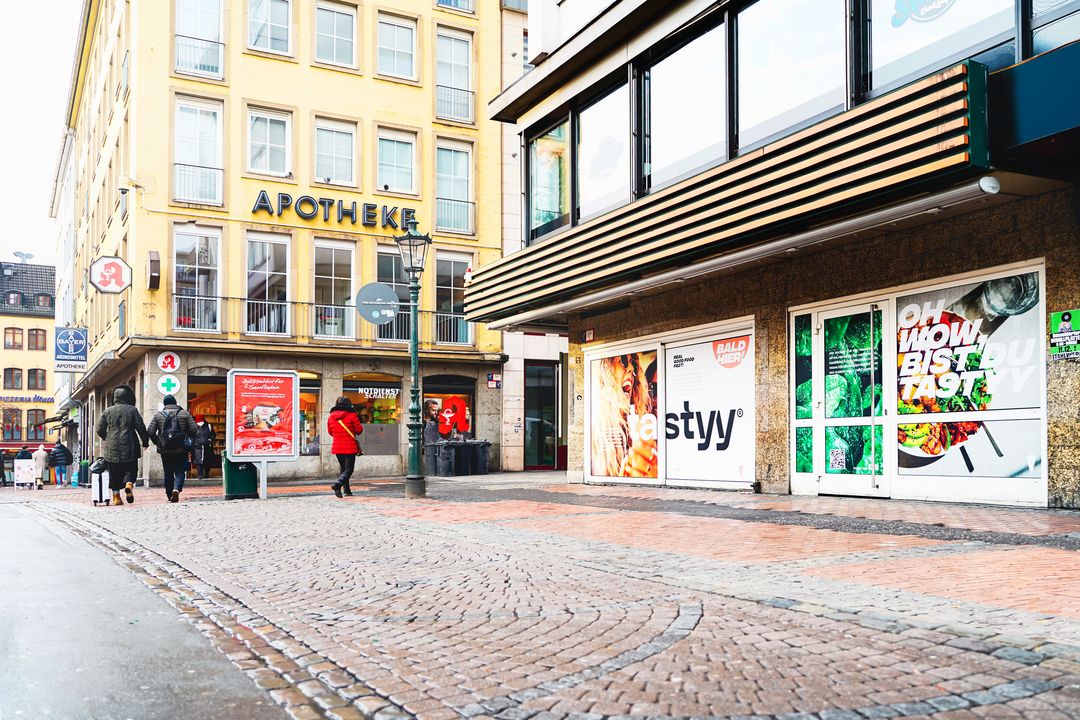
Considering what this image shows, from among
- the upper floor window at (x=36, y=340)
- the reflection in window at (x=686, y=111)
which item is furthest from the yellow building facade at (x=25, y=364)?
the reflection in window at (x=686, y=111)

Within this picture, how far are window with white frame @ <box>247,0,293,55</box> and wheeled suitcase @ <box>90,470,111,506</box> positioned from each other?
16567 millimetres

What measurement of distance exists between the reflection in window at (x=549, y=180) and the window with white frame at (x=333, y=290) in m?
11.9

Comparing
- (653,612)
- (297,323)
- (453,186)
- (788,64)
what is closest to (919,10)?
(788,64)

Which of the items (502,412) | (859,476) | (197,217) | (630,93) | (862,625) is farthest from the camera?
(502,412)

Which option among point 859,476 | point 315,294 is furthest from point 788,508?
point 315,294

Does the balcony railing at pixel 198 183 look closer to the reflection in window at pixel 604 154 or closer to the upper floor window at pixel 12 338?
the reflection in window at pixel 604 154

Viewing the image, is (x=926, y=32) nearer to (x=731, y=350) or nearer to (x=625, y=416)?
(x=731, y=350)

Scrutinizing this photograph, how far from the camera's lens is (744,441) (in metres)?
14.8

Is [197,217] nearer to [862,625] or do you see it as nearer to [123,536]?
[123,536]

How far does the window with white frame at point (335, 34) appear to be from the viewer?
1196 inches

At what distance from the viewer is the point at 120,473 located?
54.0 feet

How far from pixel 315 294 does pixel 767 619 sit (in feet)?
83.9

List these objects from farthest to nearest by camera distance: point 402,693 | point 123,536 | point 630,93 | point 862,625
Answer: point 630,93, point 123,536, point 862,625, point 402,693

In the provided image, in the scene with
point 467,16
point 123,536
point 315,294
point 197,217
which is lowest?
point 123,536
